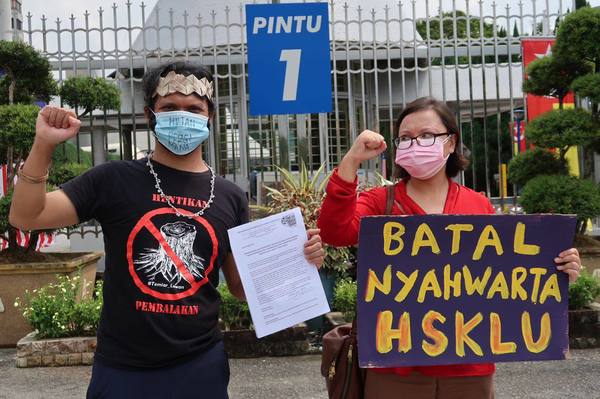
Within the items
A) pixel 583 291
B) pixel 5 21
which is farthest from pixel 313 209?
pixel 5 21

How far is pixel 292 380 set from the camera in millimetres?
4844

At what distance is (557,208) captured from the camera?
6418 mm

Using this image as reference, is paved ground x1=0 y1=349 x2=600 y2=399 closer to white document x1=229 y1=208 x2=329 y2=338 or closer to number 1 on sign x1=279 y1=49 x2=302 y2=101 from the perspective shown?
number 1 on sign x1=279 y1=49 x2=302 y2=101

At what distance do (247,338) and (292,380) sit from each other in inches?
25.9

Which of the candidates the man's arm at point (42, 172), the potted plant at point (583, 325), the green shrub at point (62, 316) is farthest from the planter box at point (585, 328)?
the man's arm at point (42, 172)

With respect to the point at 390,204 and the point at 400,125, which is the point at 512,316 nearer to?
the point at 390,204

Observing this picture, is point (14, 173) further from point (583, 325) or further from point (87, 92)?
point (583, 325)

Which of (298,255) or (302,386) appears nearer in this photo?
(298,255)

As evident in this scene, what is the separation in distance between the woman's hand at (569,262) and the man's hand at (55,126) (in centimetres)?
170

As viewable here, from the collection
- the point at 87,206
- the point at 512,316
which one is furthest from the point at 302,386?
the point at 87,206

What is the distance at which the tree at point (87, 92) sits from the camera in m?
6.57

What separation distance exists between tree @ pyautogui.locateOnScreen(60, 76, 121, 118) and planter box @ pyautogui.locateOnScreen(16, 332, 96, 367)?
235cm

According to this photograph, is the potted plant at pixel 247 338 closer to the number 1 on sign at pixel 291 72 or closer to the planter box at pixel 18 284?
the planter box at pixel 18 284

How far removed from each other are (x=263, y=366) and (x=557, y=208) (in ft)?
10.5
